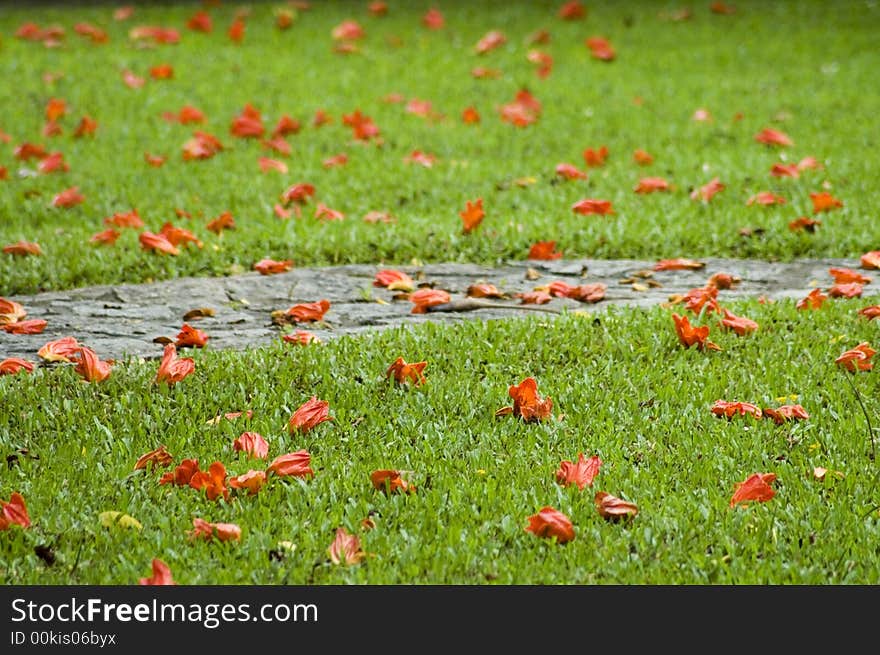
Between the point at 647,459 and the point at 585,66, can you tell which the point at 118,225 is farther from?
the point at 585,66

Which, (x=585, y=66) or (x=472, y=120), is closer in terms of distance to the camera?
(x=472, y=120)

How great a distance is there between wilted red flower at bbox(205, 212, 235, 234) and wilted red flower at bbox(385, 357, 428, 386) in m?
2.28

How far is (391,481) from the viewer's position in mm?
3637

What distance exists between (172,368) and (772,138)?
5.04 m

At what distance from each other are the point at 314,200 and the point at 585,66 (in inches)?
160

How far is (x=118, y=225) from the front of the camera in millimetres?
6504

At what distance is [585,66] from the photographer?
10.1 metres

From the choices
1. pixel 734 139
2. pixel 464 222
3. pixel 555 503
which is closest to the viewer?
pixel 555 503

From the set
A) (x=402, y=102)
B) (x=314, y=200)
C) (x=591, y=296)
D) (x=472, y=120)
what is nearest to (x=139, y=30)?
(x=402, y=102)

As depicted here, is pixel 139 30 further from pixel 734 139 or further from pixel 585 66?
pixel 734 139

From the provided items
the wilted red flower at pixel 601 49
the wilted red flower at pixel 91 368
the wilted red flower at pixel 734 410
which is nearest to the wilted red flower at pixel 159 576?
the wilted red flower at pixel 91 368

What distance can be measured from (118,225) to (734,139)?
171 inches
